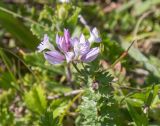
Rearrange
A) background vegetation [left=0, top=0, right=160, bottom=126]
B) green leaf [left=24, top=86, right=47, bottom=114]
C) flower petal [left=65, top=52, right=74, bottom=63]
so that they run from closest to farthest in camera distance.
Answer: flower petal [left=65, top=52, right=74, bottom=63] → background vegetation [left=0, top=0, right=160, bottom=126] → green leaf [left=24, top=86, right=47, bottom=114]

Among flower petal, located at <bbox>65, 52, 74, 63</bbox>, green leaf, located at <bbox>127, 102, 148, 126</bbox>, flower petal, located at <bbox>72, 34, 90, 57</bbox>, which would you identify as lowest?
green leaf, located at <bbox>127, 102, 148, 126</bbox>

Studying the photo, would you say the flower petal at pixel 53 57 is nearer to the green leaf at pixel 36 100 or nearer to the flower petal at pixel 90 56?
the flower petal at pixel 90 56

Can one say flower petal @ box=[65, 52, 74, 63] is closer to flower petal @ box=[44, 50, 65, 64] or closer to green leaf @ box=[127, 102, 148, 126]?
flower petal @ box=[44, 50, 65, 64]

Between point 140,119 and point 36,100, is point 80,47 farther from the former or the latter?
point 36,100

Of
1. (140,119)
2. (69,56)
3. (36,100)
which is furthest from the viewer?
(36,100)

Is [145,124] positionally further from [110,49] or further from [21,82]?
[21,82]

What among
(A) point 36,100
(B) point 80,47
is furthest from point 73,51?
(A) point 36,100

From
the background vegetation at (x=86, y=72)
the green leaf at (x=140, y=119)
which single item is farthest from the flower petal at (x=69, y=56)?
the green leaf at (x=140, y=119)

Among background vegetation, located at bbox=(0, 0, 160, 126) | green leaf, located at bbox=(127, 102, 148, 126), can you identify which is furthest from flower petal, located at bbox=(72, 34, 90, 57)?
green leaf, located at bbox=(127, 102, 148, 126)
